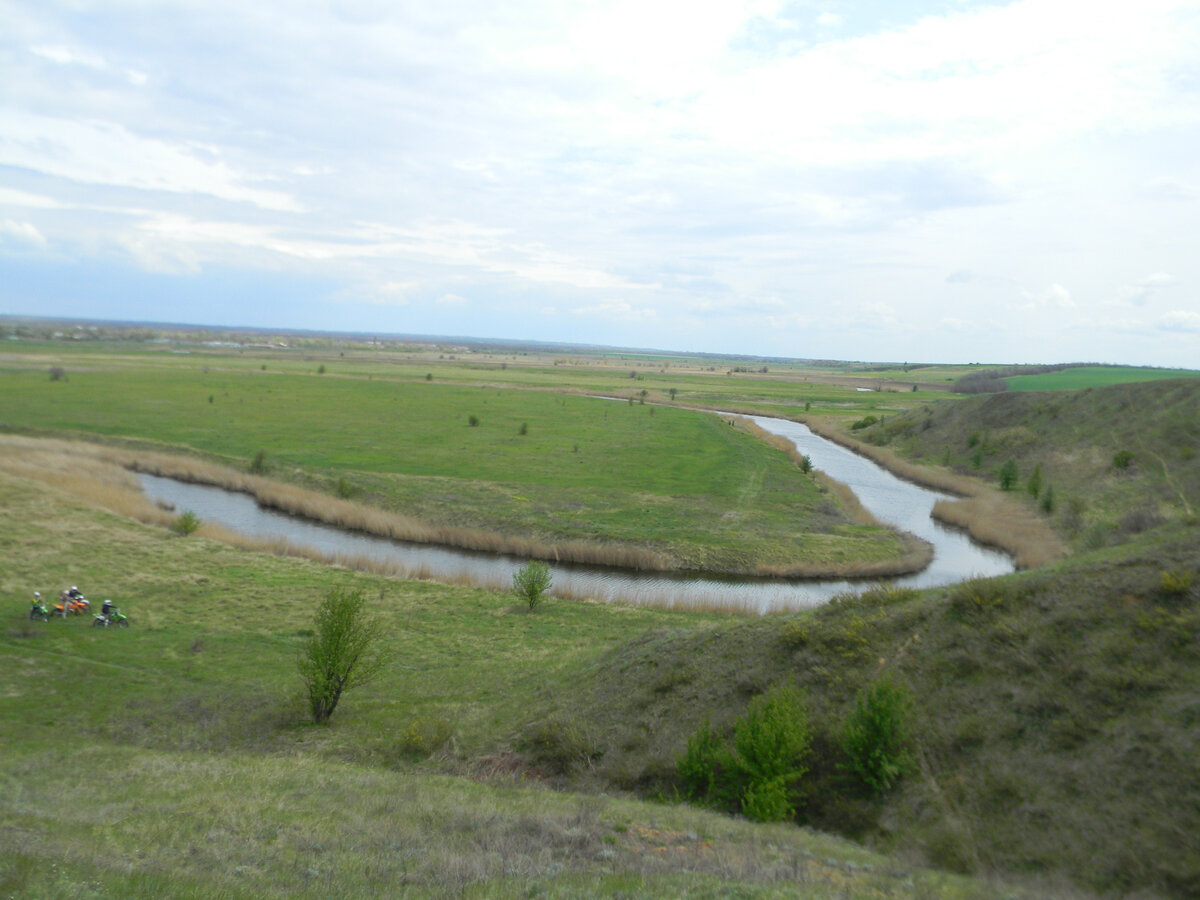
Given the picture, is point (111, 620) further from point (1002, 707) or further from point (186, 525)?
point (1002, 707)

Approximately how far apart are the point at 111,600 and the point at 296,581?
6357mm

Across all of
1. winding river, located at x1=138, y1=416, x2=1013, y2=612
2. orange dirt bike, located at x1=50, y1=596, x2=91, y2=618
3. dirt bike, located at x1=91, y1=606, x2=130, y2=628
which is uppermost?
orange dirt bike, located at x1=50, y1=596, x2=91, y2=618

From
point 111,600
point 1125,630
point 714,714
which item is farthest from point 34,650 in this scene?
point 1125,630

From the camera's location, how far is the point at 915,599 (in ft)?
52.9

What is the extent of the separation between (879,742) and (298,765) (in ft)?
37.2

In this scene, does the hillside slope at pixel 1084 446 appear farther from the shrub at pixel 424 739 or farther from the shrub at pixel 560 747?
the shrub at pixel 424 739

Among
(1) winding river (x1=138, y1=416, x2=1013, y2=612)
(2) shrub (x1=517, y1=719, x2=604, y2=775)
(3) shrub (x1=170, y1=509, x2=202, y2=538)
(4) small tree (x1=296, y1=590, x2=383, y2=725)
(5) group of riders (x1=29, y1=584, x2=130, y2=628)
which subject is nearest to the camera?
(2) shrub (x1=517, y1=719, x2=604, y2=775)

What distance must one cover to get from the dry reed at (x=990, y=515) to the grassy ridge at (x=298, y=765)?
2375 cm

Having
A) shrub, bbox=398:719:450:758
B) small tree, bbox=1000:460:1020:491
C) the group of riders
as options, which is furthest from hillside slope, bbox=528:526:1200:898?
small tree, bbox=1000:460:1020:491

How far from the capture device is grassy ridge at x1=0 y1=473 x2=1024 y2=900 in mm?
8234

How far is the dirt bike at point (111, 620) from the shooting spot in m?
21.8

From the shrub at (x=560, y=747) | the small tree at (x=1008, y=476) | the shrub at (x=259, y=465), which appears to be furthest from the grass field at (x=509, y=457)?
the shrub at (x=560, y=747)

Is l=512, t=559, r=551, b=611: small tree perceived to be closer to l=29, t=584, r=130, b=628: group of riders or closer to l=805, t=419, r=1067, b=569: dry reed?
l=29, t=584, r=130, b=628: group of riders

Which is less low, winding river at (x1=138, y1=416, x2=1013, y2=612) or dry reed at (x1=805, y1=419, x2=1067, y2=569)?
dry reed at (x1=805, y1=419, x2=1067, y2=569)
